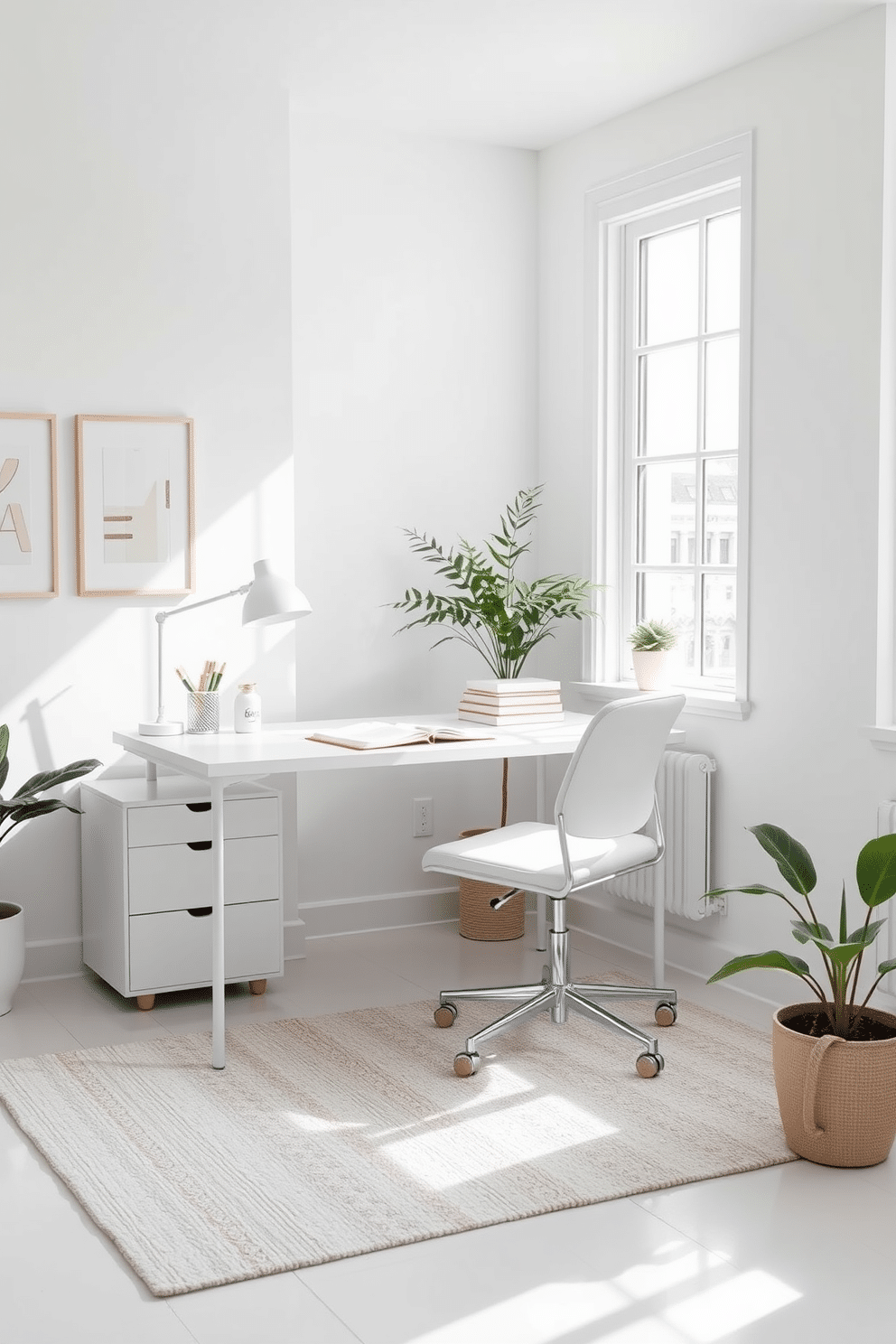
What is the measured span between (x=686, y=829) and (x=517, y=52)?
2.19m

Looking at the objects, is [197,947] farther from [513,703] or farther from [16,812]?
[513,703]

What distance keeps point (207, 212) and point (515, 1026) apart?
2.41 meters

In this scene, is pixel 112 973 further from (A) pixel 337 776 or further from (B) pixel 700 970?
(B) pixel 700 970

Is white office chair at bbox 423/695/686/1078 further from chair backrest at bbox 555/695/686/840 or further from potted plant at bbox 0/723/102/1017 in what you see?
potted plant at bbox 0/723/102/1017

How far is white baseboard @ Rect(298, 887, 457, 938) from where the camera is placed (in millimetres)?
4430

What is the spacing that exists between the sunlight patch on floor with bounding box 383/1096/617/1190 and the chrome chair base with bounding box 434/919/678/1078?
0.24 m

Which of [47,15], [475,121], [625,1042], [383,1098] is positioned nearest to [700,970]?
[625,1042]

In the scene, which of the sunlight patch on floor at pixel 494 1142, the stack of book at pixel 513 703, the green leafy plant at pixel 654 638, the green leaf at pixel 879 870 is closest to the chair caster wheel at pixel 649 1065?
the sunlight patch on floor at pixel 494 1142

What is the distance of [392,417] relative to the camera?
448 cm

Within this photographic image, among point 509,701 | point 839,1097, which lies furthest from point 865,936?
point 509,701

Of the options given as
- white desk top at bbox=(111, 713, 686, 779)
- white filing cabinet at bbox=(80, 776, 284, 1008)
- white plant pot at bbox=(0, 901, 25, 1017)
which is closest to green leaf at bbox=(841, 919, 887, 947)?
white desk top at bbox=(111, 713, 686, 779)

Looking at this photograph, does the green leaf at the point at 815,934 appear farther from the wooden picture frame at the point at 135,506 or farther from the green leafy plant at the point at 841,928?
the wooden picture frame at the point at 135,506

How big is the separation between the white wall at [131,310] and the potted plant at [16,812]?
0.25 meters

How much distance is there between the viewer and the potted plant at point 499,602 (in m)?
4.28
